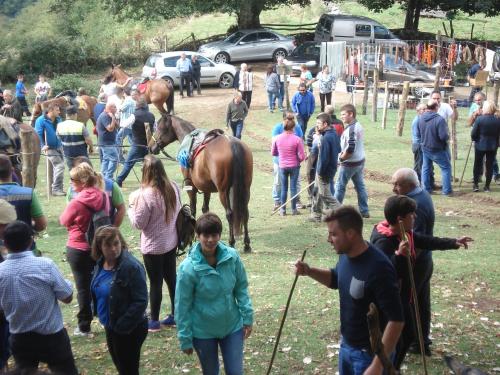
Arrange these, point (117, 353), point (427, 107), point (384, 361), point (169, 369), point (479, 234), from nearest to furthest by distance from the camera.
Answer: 1. point (384, 361)
2. point (117, 353)
3. point (169, 369)
4. point (479, 234)
5. point (427, 107)

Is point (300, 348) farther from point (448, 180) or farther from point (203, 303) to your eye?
point (448, 180)

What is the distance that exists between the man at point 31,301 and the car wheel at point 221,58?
30.0 metres

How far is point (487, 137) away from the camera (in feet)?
50.5

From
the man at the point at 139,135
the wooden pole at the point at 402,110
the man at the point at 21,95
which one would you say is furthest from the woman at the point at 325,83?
the man at the point at 21,95

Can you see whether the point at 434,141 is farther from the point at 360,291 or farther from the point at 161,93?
the point at 360,291

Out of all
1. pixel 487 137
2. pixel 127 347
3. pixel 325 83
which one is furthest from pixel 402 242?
pixel 325 83

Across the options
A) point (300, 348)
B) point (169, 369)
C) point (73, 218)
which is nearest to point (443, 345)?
point (300, 348)

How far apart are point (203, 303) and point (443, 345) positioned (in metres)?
3.04

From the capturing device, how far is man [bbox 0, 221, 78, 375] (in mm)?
5859

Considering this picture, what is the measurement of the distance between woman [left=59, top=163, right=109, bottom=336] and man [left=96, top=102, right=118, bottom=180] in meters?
8.85

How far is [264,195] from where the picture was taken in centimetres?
1591

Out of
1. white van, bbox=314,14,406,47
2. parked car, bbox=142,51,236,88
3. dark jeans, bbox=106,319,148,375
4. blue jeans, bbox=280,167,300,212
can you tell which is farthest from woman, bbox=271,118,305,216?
white van, bbox=314,14,406,47

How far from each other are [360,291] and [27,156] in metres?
9.40

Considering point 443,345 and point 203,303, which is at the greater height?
point 203,303
